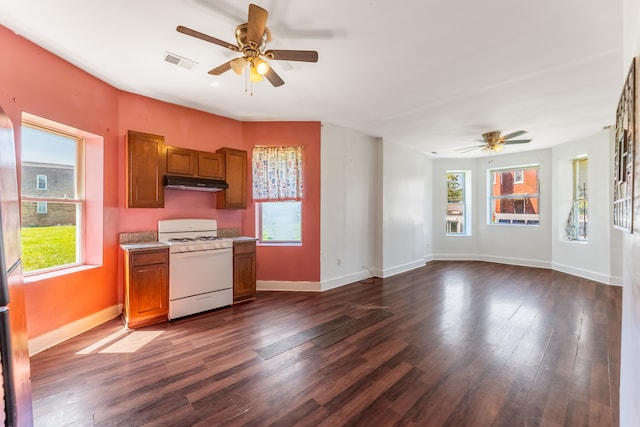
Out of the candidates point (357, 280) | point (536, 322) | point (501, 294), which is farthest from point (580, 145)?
point (357, 280)

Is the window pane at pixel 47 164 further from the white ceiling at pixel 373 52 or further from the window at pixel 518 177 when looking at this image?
the window at pixel 518 177

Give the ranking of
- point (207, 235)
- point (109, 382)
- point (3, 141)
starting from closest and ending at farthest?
point (3, 141) < point (109, 382) < point (207, 235)

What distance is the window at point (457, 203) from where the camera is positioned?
709 cm

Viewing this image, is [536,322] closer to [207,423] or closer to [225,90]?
[207,423]

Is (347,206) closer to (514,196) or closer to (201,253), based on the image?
(201,253)

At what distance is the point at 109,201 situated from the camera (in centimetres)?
309

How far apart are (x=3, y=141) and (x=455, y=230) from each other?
26.1 feet

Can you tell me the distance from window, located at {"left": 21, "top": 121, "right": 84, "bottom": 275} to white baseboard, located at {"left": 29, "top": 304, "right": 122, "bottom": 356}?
0.64m

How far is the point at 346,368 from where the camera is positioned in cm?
219

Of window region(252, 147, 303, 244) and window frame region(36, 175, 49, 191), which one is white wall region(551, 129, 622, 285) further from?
window frame region(36, 175, 49, 191)

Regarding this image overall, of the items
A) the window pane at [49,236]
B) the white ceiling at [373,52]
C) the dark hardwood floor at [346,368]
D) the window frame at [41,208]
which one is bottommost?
the dark hardwood floor at [346,368]

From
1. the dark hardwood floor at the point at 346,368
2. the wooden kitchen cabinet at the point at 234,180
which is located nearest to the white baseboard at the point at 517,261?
the dark hardwood floor at the point at 346,368

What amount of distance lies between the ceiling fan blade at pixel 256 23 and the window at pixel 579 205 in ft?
22.0

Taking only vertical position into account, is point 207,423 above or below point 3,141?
below
